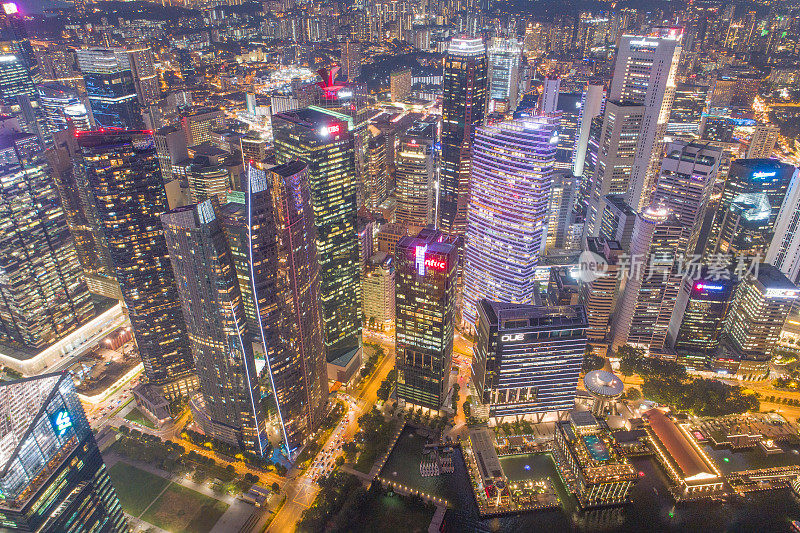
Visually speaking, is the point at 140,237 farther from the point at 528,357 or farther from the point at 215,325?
the point at 528,357

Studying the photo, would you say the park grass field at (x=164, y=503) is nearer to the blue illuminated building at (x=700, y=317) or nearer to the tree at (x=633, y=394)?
the tree at (x=633, y=394)

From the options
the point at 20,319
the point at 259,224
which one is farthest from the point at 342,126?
the point at 20,319

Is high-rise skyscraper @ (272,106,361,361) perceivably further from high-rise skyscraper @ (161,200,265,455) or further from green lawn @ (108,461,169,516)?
green lawn @ (108,461,169,516)

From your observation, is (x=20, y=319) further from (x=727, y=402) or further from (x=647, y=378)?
(x=727, y=402)

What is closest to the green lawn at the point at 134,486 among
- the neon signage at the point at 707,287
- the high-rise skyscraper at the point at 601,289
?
the high-rise skyscraper at the point at 601,289

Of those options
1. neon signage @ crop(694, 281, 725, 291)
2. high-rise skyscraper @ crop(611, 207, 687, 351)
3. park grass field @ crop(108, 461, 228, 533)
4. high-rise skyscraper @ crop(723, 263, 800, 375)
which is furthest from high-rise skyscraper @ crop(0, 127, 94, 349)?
high-rise skyscraper @ crop(723, 263, 800, 375)

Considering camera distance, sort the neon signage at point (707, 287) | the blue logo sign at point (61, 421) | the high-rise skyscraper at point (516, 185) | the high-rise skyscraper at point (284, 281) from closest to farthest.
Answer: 1. the blue logo sign at point (61, 421)
2. the high-rise skyscraper at point (284, 281)
3. the high-rise skyscraper at point (516, 185)
4. the neon signage at point (707, 287)

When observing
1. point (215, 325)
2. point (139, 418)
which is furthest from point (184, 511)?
point (215, 325)
